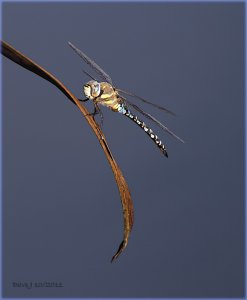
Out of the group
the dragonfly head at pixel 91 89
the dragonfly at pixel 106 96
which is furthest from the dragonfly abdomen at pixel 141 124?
the dragonfly head at pixel 91 89

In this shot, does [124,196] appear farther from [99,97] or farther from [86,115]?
[99,97]

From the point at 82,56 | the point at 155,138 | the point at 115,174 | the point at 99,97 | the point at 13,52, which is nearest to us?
the point at 13,52

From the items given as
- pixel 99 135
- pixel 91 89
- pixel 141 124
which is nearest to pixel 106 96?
pixel 91 89

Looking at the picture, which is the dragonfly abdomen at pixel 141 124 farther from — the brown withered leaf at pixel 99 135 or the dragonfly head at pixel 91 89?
the brown withered leaf at pixel 99 135

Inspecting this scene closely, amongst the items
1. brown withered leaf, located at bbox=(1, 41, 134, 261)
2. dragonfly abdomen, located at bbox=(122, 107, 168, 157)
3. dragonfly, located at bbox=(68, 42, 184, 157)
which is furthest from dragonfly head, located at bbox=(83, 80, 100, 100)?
brown withered leaf, located at bbox=(1, 41, 134, 261)

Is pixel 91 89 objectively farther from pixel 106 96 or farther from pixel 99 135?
pixel 99 135

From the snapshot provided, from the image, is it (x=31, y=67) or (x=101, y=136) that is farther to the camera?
(x=101, y=136)

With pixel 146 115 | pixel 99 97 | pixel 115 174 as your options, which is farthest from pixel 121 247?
pixel 146 115

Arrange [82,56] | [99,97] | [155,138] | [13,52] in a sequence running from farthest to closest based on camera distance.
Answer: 1. [155,138]
2. [82,56]
3. [99,97]
4. [13,52]
